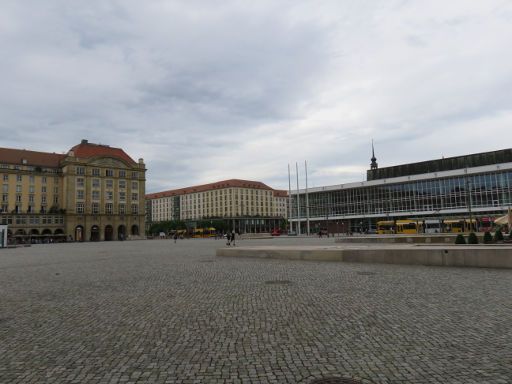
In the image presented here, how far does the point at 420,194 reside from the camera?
94.6 metres

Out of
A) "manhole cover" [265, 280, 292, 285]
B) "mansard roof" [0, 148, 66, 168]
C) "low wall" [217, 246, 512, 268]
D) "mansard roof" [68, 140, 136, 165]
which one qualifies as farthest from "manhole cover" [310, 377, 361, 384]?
"mansard roof" [0, 148, 66, 168]

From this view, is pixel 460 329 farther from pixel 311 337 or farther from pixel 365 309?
pixel 311 337

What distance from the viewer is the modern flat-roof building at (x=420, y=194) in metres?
82.4

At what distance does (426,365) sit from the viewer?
16.3 ft

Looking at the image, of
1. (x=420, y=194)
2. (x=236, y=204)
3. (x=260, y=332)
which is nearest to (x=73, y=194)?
(x=236, y=204)

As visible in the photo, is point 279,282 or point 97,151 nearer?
point 279,282

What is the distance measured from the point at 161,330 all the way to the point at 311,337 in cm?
251

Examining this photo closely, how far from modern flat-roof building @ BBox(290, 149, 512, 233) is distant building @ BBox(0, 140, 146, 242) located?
44.8 m

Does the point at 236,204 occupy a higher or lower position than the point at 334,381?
higher

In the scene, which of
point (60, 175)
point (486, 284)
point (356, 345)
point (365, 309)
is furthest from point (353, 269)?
point (60, 175)

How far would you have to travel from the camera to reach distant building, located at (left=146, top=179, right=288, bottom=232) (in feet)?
532

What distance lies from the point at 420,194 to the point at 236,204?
83.1 m

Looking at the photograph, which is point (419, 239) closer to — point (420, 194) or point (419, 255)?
point (419, 255)

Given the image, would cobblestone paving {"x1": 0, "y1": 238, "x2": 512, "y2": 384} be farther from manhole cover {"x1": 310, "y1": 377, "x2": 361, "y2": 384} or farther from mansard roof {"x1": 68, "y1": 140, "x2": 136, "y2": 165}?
mansard roof {"x1": 68, "y1": 140, "x2": 136, "y2": 165}
